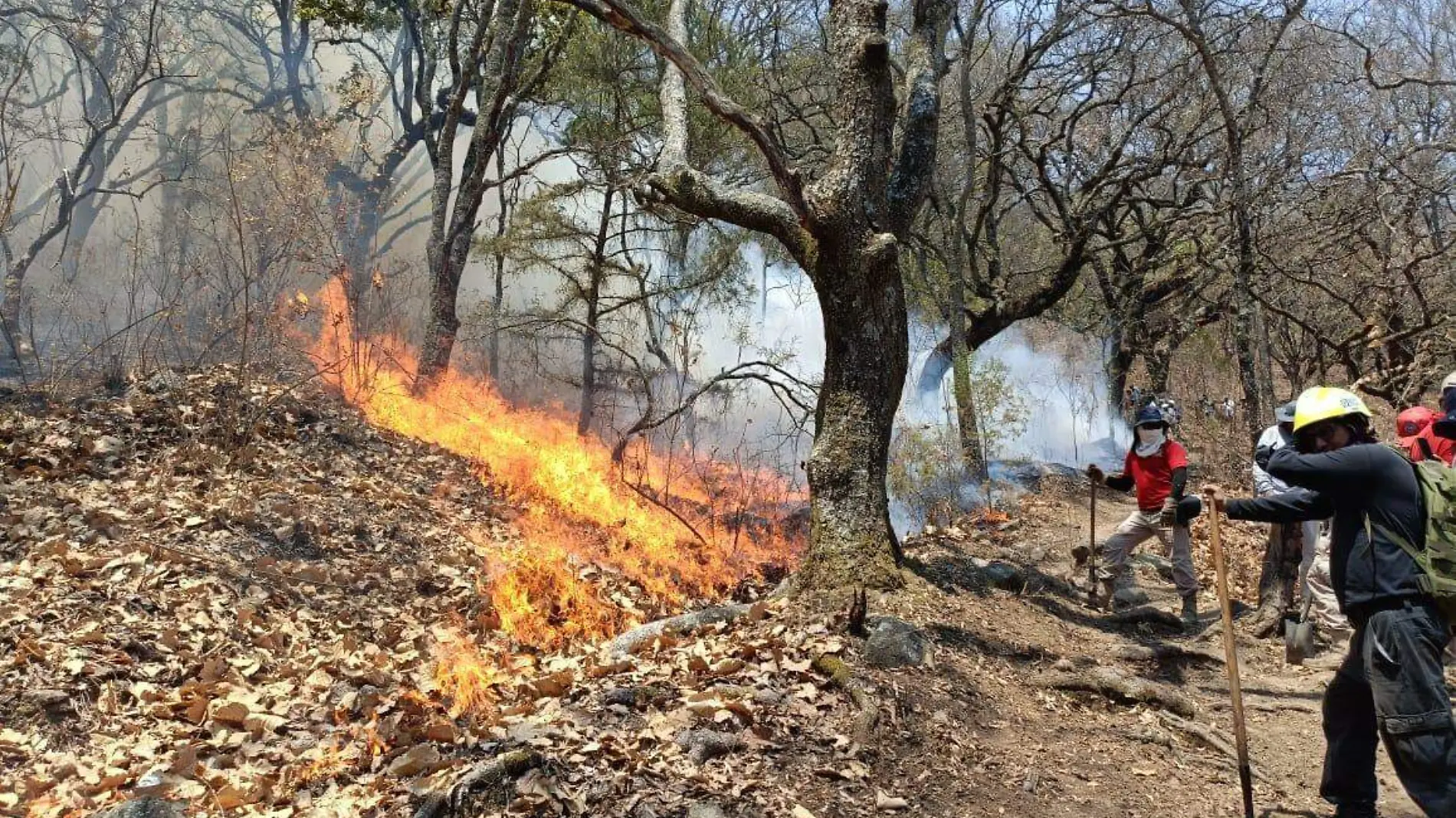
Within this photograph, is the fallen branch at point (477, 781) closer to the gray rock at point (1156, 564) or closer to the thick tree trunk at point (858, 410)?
the thick tree trunk at point (858, 410)

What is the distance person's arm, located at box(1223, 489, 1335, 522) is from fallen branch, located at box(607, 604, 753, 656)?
3.18 m

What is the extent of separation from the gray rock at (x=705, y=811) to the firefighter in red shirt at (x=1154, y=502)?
5.39m

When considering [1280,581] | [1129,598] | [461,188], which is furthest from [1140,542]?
[461,188]

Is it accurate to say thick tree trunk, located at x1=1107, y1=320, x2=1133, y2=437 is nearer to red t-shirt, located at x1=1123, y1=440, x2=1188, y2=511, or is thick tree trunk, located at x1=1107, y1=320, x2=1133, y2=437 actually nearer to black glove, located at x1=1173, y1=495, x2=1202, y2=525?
red t-shirt, located at x1=1123, y1=440, x2=1188, y2=511

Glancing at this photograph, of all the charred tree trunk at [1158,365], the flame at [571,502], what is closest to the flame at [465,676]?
the flame at [571,502]

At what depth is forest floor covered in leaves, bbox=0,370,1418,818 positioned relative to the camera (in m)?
4.00

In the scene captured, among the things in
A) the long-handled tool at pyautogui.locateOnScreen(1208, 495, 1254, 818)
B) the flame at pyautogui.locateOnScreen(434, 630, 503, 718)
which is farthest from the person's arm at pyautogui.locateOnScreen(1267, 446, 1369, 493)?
the flame at pyautogui.locateOnScreen(434, 630, 503, 718)

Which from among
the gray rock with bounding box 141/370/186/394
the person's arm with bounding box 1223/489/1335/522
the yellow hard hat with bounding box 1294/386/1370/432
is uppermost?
the gray rock with bounding box 141/370/186/394

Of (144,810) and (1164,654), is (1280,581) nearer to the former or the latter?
(1164,654)

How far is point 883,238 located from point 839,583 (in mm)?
2531

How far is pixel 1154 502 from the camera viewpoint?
310 inches

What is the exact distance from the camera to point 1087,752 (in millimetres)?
4785

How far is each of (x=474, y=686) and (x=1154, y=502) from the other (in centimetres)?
611

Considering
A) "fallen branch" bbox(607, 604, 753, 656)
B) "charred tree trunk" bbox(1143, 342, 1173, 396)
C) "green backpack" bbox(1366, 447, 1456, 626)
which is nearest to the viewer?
"green backpack" bbox(1366, 447, 1456, 626)
